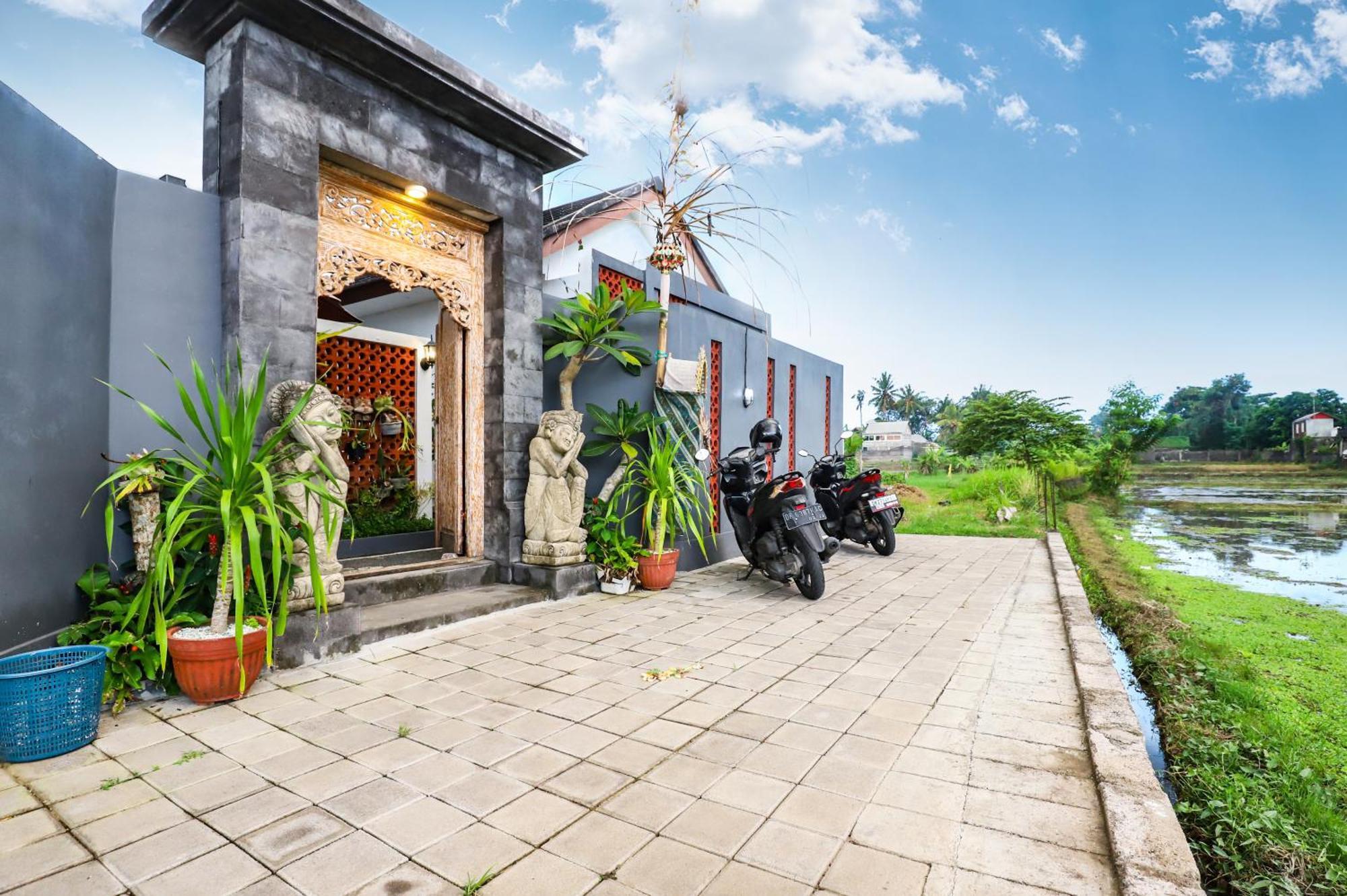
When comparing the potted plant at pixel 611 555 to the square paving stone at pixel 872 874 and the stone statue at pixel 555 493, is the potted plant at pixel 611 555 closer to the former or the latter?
the stone statue at pixel 555 493

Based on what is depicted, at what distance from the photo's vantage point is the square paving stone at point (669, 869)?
1357mm

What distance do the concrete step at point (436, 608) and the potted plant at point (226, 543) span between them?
2.28ft

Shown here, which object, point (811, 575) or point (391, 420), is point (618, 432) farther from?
point (391, 420)

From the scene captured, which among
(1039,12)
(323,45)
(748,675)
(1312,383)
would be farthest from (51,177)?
(1312,383)

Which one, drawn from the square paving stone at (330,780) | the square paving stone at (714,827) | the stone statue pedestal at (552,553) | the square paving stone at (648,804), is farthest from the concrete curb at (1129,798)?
the stone statue pedestal at (552,553)

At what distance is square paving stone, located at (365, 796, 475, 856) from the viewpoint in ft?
5.02

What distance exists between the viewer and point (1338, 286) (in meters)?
32.5

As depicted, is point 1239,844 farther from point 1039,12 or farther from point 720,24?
point 1039,12

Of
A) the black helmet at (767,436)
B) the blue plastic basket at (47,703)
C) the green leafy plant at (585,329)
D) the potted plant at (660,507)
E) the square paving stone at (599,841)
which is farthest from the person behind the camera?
the black helmet at (767,436)

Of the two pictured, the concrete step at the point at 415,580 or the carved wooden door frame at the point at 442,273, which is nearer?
the carved wooden door frame at the point at 442,273

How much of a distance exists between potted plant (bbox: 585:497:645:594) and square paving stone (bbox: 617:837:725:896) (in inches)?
123

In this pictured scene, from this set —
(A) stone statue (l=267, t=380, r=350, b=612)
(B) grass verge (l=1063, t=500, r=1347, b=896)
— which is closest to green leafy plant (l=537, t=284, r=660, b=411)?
(A) stone statue (l=267, t=380, r=350, b=612)

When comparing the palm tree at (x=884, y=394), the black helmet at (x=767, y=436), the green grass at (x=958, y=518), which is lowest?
the green grass at (x=958, y=518)

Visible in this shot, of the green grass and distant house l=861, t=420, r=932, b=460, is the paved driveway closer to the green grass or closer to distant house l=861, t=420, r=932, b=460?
the green grass
